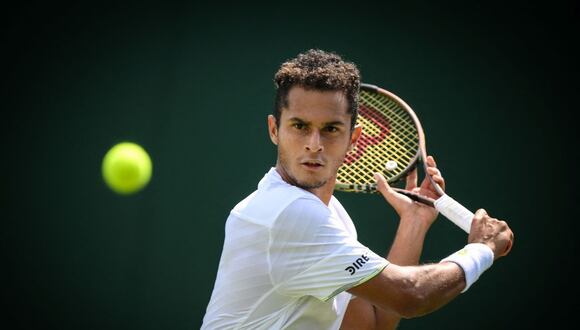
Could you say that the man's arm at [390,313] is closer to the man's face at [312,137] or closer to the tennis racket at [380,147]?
the tennis racket at [380,147]

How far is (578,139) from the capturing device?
481 cm

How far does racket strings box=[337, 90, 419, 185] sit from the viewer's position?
10.9 feet

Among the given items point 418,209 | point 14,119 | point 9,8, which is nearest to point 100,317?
point 14,119

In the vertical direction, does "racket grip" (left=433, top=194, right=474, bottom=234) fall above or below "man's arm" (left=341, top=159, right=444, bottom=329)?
above

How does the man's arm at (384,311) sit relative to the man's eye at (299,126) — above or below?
below

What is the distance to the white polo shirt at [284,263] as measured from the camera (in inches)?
86.4

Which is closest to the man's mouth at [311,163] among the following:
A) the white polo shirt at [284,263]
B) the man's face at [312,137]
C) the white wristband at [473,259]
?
the man's face at [312,137]

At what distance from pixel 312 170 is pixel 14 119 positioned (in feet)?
10.1

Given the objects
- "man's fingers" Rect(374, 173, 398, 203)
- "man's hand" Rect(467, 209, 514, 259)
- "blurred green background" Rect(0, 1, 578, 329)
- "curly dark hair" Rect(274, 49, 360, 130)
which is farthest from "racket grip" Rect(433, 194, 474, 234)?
"blurred green background" Rect(0, 1, 578, 329)

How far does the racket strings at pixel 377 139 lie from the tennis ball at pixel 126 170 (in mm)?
1768

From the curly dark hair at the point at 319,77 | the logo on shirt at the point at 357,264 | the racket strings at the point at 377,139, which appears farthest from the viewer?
the racket strings at the point at 377,139

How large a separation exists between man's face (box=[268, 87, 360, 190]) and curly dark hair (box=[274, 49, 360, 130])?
24 mm

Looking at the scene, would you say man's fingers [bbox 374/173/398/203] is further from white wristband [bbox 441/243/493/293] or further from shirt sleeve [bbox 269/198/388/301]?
shirt sleeve [bbox 269/198/388/301]

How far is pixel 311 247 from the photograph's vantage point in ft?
7.21
